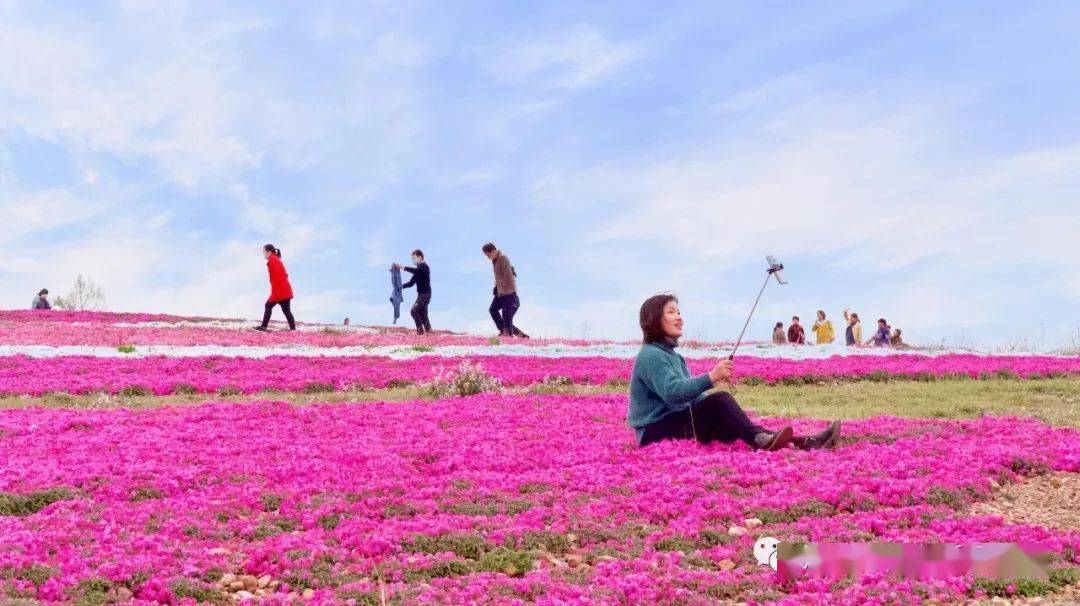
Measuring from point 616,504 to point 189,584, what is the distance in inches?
166

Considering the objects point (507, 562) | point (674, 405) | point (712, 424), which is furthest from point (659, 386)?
point (507, 562)

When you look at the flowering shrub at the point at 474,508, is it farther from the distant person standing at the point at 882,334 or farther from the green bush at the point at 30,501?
the distant person standing at the point at 882,334

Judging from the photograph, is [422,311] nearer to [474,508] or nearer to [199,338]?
[199,338]

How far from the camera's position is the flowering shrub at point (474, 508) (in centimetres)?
826

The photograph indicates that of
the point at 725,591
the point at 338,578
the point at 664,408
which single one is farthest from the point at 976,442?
the point at 338,578

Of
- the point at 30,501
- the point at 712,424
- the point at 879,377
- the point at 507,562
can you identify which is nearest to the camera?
the point at 507,562

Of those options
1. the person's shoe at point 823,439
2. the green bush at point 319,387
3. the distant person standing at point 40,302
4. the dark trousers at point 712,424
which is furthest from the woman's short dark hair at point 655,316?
the distant person standing at point 40,302

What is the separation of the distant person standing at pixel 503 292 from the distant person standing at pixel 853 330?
13417 mm

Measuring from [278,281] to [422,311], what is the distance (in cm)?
561

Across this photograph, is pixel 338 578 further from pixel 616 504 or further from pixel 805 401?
pixel 805 401

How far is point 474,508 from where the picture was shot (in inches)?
415

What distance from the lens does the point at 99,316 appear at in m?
50.6

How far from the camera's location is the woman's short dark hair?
1266 cm

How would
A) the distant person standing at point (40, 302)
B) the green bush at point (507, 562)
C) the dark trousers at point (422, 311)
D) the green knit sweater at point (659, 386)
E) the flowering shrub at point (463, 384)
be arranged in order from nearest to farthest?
1. the green bush at point (507, 562)
2. the green knit sweater at point (659, 386)
3. the flowering shrub at point (463, 384)
4. the dark trousers at point (422, 311)
5. the distant person standing at point (40, 302)
